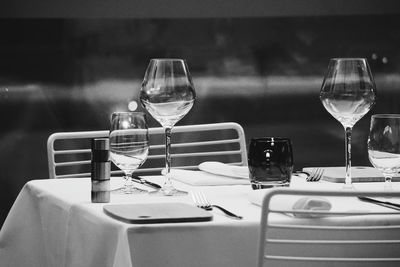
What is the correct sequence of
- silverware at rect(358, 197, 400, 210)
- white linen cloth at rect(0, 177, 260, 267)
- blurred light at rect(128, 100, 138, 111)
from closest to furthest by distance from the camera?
white linen cloth at rect(0, 177, 260, 267) → silverware at rect(358, 197, 400, 210) → blurred light at rect(128, 100, 138, 111)

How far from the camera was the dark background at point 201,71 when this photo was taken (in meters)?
3.54

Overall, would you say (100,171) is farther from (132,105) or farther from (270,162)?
(132,105)

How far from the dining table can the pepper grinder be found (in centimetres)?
3

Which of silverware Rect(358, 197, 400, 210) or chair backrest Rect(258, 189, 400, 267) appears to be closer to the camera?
chair backrest Rect(258, 189, 400, 267)

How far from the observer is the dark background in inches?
139

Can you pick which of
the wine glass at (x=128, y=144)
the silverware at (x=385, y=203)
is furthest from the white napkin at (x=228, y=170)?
the silverware at (x=385, y=203)

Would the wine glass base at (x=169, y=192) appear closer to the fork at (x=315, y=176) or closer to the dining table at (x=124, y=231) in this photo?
the dining table at (x=124, y=231)

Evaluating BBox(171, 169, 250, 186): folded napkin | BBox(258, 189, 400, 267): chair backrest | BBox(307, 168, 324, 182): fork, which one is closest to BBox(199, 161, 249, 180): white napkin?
BBox(171, 169, 250, 186): folded napkin

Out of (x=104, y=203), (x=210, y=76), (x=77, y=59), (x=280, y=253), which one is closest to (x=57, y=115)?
(x=77, y=59)

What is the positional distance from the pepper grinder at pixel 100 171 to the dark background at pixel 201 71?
6.55 feet

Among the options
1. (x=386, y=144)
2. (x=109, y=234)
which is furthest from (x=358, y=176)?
(x=109, y=234)

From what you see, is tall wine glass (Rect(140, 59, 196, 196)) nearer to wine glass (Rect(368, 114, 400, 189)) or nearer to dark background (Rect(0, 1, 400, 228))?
wine glass (Rect(368, 114, 400, 189))

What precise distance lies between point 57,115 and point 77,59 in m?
0.25

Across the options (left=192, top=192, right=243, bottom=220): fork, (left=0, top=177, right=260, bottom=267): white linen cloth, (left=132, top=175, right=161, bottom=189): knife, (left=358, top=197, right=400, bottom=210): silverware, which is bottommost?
(left=0, top=177, right=260, bottom=267): white linen cloth
